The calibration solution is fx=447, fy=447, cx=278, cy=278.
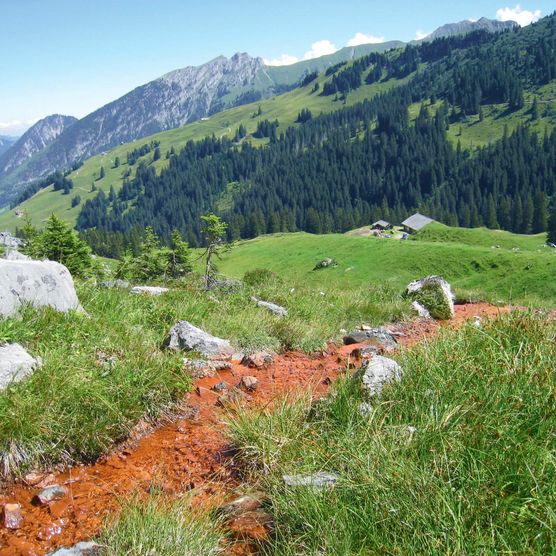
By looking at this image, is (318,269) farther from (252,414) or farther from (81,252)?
(252,414)

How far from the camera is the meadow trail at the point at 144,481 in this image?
11.8 ft

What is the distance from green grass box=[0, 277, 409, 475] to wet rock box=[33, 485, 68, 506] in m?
0.36

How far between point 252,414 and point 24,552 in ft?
7.05

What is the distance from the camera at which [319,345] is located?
27.0 feet

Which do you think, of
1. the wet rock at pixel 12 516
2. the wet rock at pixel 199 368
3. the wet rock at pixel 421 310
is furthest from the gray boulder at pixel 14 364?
the wet rock at pixel 421 310

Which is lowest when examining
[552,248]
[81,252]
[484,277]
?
[552,248]

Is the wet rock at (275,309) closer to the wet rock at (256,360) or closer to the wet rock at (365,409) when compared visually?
the wet rock at (256,360)

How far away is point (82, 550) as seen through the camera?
10.6ft

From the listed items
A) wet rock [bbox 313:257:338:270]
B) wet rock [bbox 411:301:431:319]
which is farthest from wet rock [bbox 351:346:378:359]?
wet rock [bbox 313:257:338:270]

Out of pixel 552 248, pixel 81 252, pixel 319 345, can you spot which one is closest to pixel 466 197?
pixel 552 248

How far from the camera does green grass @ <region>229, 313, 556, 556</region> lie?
2.79 meters

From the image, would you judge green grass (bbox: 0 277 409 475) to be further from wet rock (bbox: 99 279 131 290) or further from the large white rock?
wet rock (bbox: 99 279 131 290)

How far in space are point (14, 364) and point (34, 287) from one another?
2548 mm

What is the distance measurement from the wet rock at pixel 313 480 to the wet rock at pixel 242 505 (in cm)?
34
